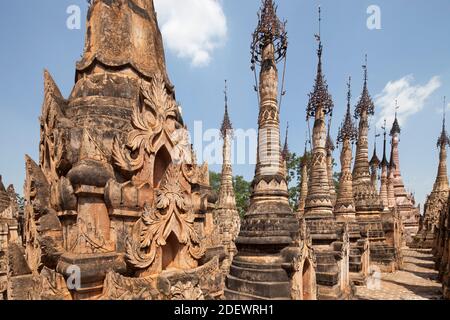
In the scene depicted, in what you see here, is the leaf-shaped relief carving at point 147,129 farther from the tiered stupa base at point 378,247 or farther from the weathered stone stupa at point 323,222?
the tiered stupa base at point 378,247

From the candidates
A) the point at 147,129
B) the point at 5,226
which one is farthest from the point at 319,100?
the point at 5,226

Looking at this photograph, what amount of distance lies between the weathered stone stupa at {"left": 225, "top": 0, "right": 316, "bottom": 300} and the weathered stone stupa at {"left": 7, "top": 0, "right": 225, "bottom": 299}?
785mm

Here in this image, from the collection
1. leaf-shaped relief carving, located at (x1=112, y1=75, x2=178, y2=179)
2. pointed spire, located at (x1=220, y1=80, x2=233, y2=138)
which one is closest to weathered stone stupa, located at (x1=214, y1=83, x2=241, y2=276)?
pointed spire, located at (x1=220, y1=80, x2=233, y2=138)

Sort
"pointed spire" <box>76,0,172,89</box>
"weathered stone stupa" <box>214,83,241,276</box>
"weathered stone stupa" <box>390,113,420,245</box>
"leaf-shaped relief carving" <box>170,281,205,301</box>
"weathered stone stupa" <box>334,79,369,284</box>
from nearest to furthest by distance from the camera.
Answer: "leaf-shaped relief carving" <box>170,281,205,301</box>
"pointed spire" <box>76,0,172,89</box>
"weathered stone stupa" <box>334,79,369,284</box>
"weathered stone stupa" <box>214,83,241,276</box>
"weathered stone stupa" <box>390,113,420,245</box>

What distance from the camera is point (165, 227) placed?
458 centimetres

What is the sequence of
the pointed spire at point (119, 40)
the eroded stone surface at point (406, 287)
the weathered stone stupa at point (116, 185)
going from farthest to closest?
1. the eroded stone surface at point (406, 287)
2. the pointed spire at point (119, 40)
3. the weathered stone stupa at point (116, 185)

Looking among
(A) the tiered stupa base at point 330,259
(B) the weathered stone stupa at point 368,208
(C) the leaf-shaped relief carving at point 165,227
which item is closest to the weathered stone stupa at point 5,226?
(C) the leaf-shaped relief carving at point 165,227

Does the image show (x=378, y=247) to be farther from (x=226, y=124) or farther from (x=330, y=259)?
(x=226, y=124)

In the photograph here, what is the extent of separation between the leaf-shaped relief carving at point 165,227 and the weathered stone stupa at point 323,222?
4.60 meters

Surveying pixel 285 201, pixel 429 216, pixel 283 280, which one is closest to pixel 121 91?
pixel 285 201

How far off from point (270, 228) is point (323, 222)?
3696mm

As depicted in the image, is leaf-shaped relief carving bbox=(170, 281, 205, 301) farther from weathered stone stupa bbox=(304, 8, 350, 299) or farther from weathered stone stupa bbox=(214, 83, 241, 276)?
weathered stone stupa bbox=(214, 83, 241, 276)

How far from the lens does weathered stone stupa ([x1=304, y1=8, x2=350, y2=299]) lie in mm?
7578

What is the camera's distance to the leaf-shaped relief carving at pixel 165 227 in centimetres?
426
